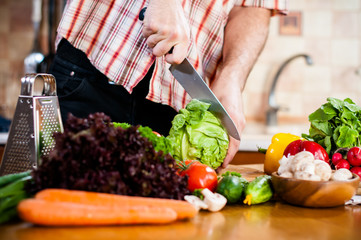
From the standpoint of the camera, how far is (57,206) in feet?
3.13

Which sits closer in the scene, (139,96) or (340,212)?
(340,212)

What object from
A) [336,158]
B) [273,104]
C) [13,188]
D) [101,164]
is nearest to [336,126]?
[336,158]

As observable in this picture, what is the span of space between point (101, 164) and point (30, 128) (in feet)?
1.11

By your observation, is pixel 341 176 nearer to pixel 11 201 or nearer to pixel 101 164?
pixel 101 164

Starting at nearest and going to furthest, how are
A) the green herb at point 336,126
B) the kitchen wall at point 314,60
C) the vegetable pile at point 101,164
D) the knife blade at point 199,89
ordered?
the vegetable pile at point 101,164 < the knife blade at point 199,89 < the green herb at point 336,126 < the kitchen wall at point 314,60

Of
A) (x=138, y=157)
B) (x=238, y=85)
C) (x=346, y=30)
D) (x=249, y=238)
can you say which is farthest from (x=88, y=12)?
(x=346, y=30)

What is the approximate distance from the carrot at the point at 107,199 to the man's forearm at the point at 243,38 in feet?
3.36

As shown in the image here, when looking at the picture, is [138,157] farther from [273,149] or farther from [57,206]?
[273,149]

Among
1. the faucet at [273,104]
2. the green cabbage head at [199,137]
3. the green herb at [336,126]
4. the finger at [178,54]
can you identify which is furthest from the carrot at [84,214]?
the faucet at [273,104]

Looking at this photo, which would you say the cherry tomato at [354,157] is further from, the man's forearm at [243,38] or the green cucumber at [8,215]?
the green cucumber at [8,215]

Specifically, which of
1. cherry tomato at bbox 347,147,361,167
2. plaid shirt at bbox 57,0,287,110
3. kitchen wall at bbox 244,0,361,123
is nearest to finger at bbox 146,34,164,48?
plaid shirt at bbox 57,0,287,110

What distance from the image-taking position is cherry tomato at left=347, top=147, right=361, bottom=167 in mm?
1629

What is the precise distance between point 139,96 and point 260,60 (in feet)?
8.78

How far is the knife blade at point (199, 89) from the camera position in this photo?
5.27ft
